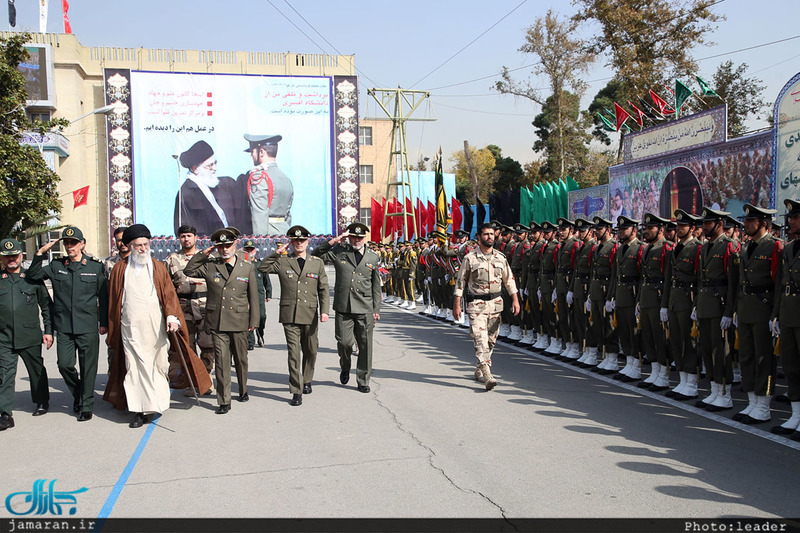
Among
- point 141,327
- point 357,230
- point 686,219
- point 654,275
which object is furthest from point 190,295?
point 686,219

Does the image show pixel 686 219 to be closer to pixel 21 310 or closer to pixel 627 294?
pixel 627 294

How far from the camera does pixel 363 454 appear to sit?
561cm

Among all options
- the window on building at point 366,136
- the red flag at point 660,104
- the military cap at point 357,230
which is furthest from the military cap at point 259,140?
the military cap at point 357,230

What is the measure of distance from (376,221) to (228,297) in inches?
1079

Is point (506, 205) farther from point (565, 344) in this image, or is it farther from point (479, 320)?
point (479, 320)

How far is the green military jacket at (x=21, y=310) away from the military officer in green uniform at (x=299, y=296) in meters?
2.31

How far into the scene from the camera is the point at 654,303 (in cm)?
829

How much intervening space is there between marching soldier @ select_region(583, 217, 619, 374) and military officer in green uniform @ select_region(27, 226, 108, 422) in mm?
6317

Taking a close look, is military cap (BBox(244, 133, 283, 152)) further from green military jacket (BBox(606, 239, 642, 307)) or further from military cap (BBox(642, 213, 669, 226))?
military cap (BBox(642, 213, 669, 226))

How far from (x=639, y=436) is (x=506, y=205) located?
58.2 feet

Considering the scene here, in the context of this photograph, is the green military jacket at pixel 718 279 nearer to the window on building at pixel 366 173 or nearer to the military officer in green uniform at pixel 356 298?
the military officer in green uniform at pixel 356 298

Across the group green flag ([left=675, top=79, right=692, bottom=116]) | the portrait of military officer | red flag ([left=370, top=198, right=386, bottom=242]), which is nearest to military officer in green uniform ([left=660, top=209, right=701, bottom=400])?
green flag ([left=675, top=79, right=692, bottom=116])

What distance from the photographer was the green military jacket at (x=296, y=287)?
26.0ft

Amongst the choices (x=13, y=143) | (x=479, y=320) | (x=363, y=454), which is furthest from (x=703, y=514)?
(x=13, y=143)
